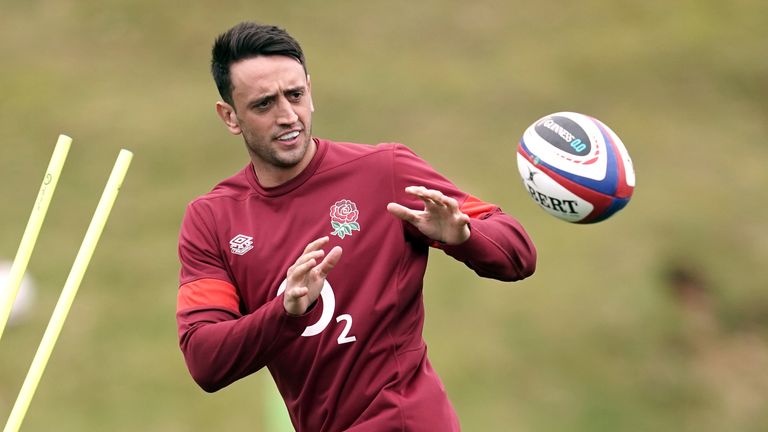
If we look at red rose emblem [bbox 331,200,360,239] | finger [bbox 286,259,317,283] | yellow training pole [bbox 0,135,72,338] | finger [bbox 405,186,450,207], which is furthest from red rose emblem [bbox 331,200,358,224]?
yellow training pole [bbox 0,135,72,338]

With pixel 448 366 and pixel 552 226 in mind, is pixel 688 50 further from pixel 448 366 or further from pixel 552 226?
pixel 448 366

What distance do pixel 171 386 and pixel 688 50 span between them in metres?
6.10

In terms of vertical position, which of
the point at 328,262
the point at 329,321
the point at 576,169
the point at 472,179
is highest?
the point at 472,179

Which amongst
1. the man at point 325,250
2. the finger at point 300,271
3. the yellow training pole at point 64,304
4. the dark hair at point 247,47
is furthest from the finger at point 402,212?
the yellow training pole at point 64,304

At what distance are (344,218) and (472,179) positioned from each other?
6.89m

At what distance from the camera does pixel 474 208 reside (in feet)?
15.2

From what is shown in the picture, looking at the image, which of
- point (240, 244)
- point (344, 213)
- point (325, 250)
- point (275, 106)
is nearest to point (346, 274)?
point (325, 250)

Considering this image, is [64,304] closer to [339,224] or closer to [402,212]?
[339,224]

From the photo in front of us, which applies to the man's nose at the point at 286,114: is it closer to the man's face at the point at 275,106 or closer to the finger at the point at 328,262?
the man's face at the point at 275,106

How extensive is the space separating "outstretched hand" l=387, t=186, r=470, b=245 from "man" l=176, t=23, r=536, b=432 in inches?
4.5

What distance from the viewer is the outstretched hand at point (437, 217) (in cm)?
416

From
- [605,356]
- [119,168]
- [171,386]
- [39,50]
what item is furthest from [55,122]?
[119,168]

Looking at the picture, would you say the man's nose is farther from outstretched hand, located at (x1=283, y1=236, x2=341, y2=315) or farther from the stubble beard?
outstretched hand, located at (x1=283, y1=236, x2=341, y2=315)

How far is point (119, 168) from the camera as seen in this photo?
15.5 ft
